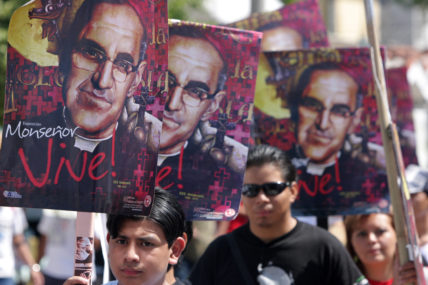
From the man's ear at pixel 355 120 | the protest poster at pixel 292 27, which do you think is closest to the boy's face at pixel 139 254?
the man's ear at pixel 355 120

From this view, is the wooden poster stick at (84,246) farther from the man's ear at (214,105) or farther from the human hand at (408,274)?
the human hand at (408,274)

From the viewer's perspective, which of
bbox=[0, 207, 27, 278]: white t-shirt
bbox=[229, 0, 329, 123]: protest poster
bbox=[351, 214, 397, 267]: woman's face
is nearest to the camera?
bbox=[351, 214, 397, 267]: woman's face

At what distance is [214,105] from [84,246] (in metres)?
1.12

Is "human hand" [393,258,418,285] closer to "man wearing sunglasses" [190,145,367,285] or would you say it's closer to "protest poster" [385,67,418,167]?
"man wearing sunglasses" [190,145,367,285]

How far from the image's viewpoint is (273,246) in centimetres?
429

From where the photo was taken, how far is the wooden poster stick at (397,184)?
3465 mm

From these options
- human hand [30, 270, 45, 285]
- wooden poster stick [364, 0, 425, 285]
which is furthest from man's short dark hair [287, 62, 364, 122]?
human hand [30, 270, 45, 285]

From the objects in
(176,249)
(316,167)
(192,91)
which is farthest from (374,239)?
(176,249)

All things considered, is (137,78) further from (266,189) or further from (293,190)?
(293,190)

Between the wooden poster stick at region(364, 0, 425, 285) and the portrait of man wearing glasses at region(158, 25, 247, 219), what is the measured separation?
2.13 ft

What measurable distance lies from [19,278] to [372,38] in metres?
6.16

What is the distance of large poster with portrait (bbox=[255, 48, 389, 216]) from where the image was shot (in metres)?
4.77

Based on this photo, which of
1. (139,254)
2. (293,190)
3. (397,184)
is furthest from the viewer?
(293,190)

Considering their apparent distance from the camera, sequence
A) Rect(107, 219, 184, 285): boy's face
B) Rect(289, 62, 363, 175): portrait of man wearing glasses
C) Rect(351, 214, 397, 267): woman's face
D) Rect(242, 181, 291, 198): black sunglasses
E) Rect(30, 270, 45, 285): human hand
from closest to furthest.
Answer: Rect(107, 219, 184, 285): boy's face → Rect(242, 181, 291, 198): black sunglasses → Rect(289, 62, 363, 175): portrait of man wearing glasses → Rect(351, 214, 397, 267): woman's face → Rect(30, 270, 45, 285): human hand
